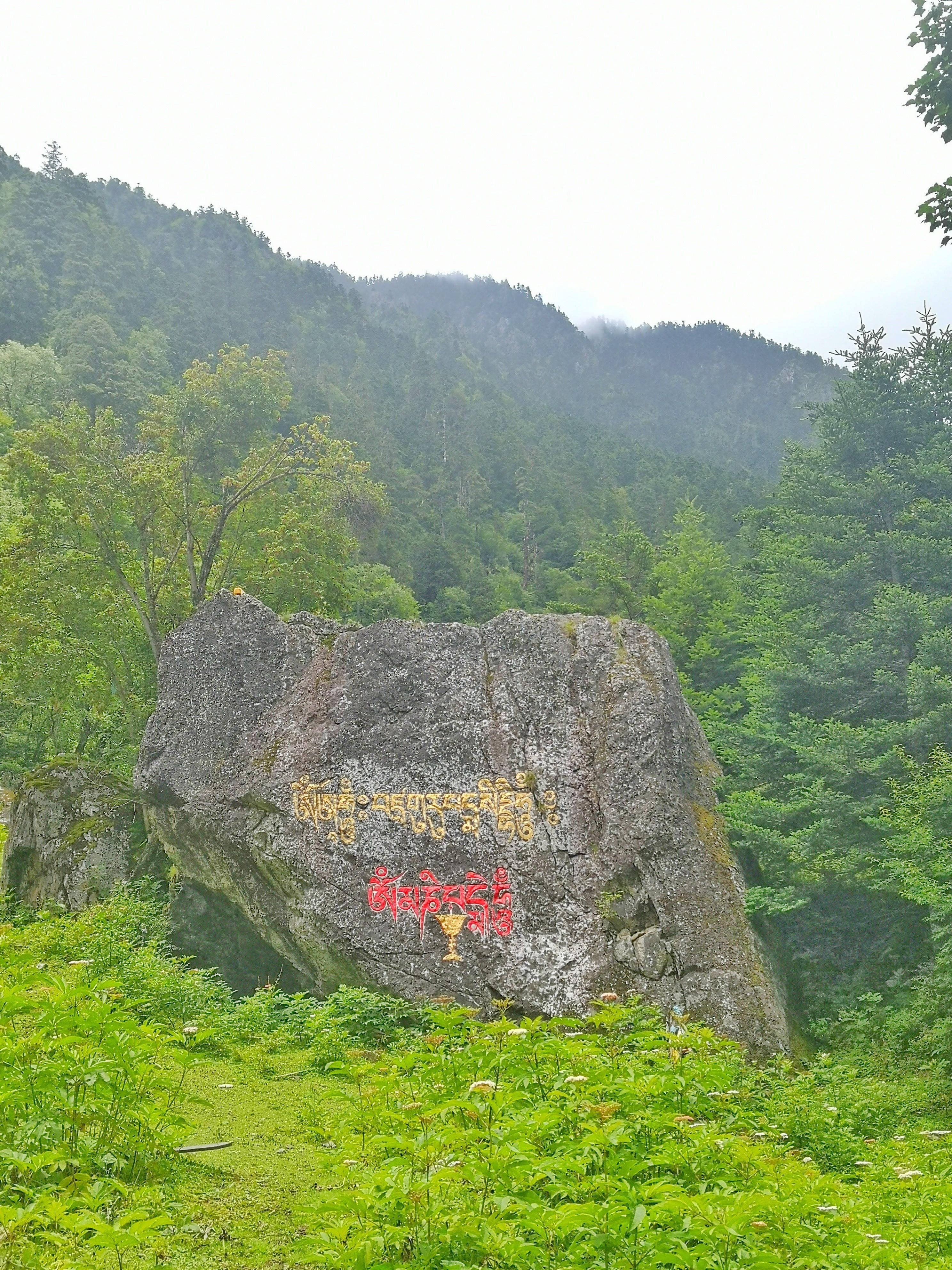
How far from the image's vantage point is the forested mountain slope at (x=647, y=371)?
71.9 metres

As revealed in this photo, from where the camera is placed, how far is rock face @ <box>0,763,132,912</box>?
13055mm

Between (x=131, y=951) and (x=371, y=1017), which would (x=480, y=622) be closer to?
(x=131, y=951)

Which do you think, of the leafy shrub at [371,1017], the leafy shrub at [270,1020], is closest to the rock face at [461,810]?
the leafy shrub at [371,1017]

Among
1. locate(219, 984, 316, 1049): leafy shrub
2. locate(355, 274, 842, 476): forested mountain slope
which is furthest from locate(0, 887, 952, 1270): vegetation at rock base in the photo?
locate(355, 274, 842, 476): forested mountain slope

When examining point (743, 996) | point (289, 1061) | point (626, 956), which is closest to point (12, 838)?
point (289, 1061)

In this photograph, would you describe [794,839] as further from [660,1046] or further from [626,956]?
[660,1046]

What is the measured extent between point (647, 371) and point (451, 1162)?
338ft

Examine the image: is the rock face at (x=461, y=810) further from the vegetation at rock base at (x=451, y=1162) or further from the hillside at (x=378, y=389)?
the hillside at (x=378, y=389)

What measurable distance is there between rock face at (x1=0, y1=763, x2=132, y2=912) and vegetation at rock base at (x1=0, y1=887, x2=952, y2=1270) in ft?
23.0

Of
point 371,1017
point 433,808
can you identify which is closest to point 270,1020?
point 371,1017

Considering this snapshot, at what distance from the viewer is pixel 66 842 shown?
43.8ft

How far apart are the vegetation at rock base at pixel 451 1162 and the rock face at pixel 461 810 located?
326 centimetres

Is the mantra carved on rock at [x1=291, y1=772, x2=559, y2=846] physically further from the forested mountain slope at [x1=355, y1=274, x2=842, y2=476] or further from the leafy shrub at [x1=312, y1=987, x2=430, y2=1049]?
the forested mountain slope at [x1=355, y1=274, x2=842, y2=476]

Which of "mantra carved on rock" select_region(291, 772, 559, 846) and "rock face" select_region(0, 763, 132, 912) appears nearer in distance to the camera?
"mantra carved on rock" select_region(291, 772, 559, 846)
